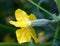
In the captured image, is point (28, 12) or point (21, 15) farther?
→ point (28, 12)

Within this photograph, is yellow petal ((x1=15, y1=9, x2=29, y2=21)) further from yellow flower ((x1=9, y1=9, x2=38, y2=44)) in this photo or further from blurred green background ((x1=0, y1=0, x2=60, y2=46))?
blurred green background ((x1=0, y1=0, x2=60, y2=46))

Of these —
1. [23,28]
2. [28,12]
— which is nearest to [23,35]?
[23,28]

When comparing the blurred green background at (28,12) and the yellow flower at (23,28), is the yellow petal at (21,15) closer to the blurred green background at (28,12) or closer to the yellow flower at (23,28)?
the yellow flower at (23,28)

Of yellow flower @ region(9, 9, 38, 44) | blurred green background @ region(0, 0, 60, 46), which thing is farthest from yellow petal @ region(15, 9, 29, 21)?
blurred green background @ region(0, 0, 60, 46)

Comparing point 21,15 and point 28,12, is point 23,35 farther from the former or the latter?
point 28,12

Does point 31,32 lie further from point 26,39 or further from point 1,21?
point 1,21

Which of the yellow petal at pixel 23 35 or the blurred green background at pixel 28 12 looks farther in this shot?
the blurred green background at pixel 28 12

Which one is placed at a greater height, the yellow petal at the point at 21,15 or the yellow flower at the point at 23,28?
the yellow petal at the point at 21,15

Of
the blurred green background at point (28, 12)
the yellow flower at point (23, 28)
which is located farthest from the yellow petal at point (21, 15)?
the blurred green background at point (28, 12)

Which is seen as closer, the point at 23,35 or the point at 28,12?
the point at 23,35

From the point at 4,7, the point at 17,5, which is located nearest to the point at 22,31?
the point at 17,5

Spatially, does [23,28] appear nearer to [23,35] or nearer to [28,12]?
[23,35]
